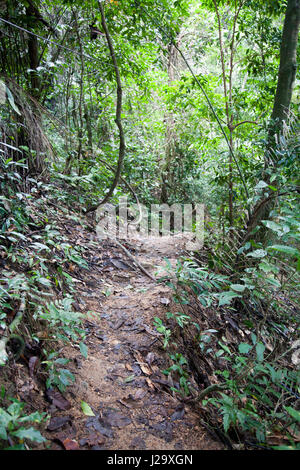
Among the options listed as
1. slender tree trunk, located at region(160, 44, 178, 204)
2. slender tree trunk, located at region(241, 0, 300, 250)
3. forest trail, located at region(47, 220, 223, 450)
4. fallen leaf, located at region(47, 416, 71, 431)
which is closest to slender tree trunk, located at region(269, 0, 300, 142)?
slender tree trunk, located at region(241, 0, 300, 250)

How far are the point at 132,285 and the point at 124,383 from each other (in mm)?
1564

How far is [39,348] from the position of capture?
1.73 meters

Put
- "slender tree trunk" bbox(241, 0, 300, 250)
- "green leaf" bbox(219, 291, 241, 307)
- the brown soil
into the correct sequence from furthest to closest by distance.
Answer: "slender tree trunk" bbox(241, 0, 300, 250), "green leaf" bbox(219, 291, 241, 307), the brown soil

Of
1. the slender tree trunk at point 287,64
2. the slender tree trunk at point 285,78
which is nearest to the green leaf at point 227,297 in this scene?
the slender tree trunk at point 285,78

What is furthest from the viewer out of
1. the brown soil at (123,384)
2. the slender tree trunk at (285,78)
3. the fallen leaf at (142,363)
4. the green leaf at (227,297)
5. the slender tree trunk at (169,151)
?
the slender tree trunk at (169,151)

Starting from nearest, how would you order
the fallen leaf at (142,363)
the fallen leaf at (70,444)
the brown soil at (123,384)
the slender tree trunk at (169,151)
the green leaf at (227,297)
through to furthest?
the fallen leaf at (70,444) < the brown soil at (123,384) < the green leaf at (227,297) < the fallen leaf at (142,363) < the slender tree trunk at (169,151)

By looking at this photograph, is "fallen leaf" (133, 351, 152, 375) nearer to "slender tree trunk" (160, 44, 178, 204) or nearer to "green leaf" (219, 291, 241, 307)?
"green leaf" (219, 291, 241, 307)

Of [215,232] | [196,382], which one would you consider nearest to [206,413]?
[196,382]

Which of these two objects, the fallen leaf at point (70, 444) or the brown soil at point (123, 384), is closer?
the fallen leaf at point (70, 444)

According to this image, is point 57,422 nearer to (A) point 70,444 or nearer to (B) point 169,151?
(A) point 70,444

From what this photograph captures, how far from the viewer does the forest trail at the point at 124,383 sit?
1.50 meters

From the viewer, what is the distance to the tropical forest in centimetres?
155

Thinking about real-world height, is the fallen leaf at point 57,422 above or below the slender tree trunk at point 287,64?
below

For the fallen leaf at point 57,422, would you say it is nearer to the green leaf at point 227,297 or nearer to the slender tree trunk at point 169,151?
the green leaf at point 227,297
